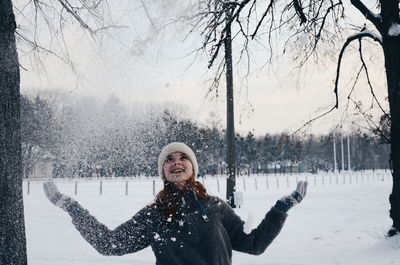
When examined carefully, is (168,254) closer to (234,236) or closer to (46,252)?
(234,236)

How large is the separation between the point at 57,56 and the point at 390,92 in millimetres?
5285

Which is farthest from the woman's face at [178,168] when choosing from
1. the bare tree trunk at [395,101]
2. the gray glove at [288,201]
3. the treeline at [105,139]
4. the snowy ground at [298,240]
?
the treeline at [105,139]

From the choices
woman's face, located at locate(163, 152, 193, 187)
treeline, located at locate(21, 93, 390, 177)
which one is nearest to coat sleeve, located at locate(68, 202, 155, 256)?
woman's face, located at locate(163, 152, 193, 187)

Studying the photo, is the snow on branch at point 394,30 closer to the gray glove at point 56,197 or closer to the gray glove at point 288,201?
the gray glove at point 288,201

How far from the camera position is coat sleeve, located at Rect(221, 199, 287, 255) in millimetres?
2529

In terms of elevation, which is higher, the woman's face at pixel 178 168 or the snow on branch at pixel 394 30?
the snow on branch at pixel 394 30

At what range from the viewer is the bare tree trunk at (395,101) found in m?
7.09

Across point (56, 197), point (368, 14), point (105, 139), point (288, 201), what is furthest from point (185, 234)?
point (105, 139)

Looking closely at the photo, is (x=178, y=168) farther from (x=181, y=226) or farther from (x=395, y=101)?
(x=395, y=101)

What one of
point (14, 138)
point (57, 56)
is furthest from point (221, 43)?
point (14, 138)

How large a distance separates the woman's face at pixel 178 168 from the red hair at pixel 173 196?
0.03 m

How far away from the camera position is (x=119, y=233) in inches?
95.7

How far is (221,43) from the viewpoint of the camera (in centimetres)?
736

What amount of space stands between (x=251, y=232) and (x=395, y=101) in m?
5.53
